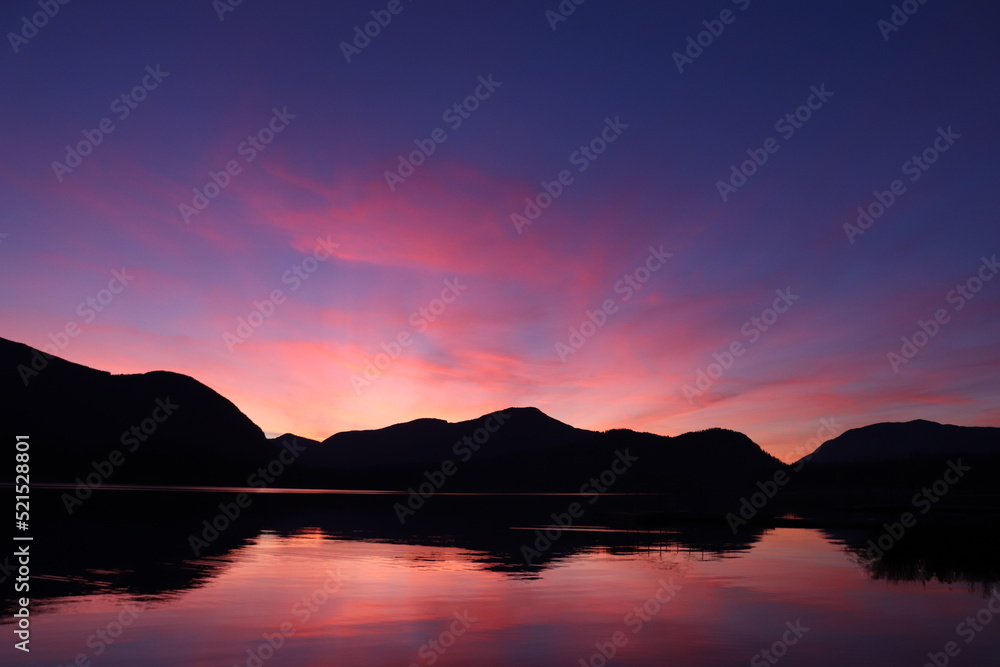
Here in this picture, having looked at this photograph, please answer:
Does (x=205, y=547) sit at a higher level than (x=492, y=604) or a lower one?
higher

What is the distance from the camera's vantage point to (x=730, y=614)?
3356 cm

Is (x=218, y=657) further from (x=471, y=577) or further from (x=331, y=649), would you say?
(x=471, y=577)

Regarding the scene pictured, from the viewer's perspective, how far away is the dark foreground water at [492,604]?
84.1 feet

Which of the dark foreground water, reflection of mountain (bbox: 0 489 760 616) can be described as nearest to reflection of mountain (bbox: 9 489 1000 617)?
reflection of mountain (bbox: 0 489 760 616)

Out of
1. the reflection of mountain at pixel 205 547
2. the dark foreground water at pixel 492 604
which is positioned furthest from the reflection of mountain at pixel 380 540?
the dark foreground water at pixel 492 604

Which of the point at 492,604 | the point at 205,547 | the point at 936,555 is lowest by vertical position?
the point at 492,604

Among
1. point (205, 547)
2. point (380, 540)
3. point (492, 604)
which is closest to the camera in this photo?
point (492, 604)

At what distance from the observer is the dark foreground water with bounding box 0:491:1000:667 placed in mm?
25641

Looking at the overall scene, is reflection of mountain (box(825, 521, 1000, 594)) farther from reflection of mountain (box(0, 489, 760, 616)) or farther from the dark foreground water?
reflection of mountain (box(0, 489, 760, 616))

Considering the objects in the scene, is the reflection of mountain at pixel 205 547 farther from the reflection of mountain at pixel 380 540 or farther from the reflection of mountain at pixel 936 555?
the reflection of mountain at pixel 936 555

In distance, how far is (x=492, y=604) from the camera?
34.4m

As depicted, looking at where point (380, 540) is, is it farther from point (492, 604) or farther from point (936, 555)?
point (936, 555)

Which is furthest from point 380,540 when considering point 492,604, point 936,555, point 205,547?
point 936,555

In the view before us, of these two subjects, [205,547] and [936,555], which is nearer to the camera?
[936,555]
